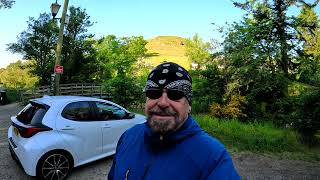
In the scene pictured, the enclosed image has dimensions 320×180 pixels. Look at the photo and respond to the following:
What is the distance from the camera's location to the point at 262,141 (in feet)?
36.5

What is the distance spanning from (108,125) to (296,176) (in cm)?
446

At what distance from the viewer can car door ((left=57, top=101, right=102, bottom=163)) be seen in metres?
7.53

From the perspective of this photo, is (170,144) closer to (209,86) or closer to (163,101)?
(163,101)

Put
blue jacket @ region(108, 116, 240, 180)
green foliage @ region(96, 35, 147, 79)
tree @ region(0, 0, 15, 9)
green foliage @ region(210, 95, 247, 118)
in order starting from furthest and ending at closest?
green foliage @ region(96, 35, 147, 79)
tree @ region(0, 0, 15, 9)
green foliage @ region(210, 95, 247, 118)
blue jacket @ region(108, 116, 240, 180)

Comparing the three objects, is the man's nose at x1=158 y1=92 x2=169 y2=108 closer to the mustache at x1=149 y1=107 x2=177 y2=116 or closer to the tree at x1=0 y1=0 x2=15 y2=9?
the mustache at x1=149 y1=107 x2=177 y2=116

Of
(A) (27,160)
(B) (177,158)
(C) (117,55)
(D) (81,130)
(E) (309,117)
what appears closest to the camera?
(B) (177,158)

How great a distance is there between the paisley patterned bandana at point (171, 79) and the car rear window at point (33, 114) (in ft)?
18.7

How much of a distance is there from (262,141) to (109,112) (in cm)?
511

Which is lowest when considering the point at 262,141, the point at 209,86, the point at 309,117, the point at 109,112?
the point at 262,141

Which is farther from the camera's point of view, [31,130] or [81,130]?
[81,130]

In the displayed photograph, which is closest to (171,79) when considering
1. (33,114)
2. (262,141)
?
(33,114)

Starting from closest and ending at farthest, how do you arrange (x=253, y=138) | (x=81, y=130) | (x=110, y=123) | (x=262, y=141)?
(x=81, y=130) < (x=110, y=123) < (x=262, y=141) < (x=253, y=138)

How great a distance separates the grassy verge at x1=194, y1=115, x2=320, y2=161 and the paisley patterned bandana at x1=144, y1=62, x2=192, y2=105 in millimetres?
8655

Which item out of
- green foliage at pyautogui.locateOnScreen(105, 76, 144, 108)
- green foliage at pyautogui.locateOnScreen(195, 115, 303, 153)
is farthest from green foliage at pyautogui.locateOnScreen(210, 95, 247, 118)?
green foliage at pyautogui.locateOnScreen(105, 76, 144, 108)
